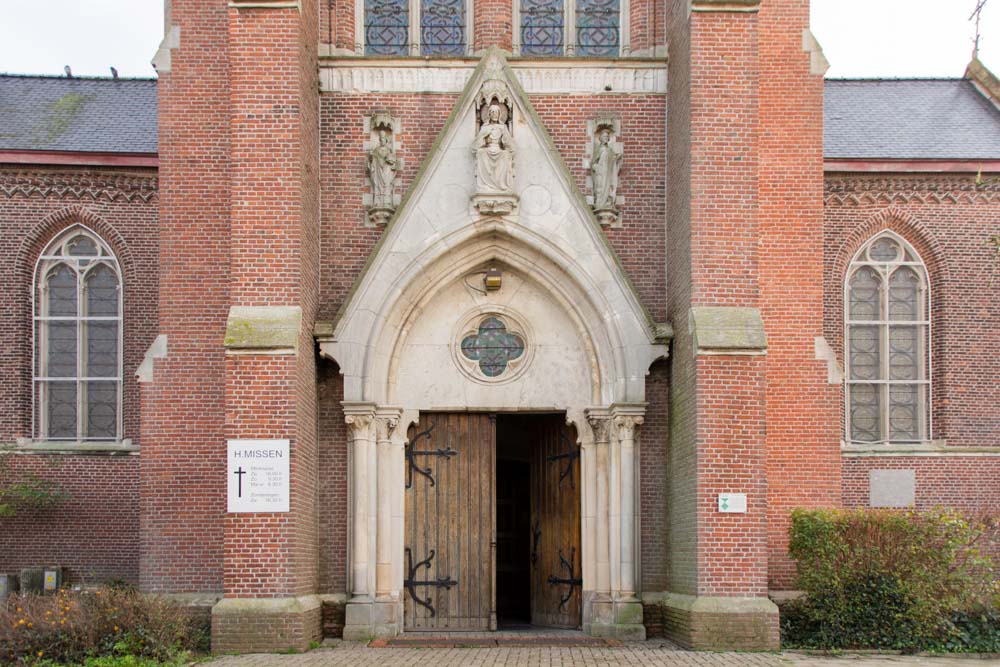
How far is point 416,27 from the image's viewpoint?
16656 millimetres

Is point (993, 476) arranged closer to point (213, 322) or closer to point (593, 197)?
point (593, 197)

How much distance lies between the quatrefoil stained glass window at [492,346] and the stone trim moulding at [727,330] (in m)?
2.46

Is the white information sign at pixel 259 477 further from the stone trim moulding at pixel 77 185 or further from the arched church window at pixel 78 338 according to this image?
the stone trim moulding at pixel 77 185

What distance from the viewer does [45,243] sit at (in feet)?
68.6

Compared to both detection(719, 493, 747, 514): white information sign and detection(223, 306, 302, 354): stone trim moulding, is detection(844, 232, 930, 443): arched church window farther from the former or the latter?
detection(223, 306, 302, 354): stone trim moulding

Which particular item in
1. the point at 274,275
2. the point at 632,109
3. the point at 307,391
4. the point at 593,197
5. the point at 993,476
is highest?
the point at 632,109

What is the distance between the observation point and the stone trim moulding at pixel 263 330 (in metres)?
14.5

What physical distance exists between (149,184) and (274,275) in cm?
703

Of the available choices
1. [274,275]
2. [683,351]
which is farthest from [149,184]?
[683,351]

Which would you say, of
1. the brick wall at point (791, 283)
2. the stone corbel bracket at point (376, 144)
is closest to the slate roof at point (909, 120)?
the brick wall at point (791, 283)

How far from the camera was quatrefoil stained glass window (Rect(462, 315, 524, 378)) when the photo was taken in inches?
635

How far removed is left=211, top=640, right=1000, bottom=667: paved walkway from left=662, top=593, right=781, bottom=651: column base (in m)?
0.23

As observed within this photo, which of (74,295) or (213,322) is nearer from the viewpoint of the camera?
(213,322)

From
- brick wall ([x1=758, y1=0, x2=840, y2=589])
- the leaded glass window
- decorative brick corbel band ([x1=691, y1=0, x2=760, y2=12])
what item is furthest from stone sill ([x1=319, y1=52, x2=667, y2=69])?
brick wall ([x1=758, y1=0, x2=840, y2=589])
